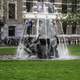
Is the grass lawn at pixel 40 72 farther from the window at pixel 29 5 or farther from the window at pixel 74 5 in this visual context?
the window at pixel 74 5

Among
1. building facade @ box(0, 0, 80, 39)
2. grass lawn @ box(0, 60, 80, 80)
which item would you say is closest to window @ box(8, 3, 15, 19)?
building facade @ box(0, 0, 80, 39)

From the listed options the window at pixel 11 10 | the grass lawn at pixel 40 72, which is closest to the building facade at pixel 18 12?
the window at pixel 11 10

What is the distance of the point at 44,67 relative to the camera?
19172 millimetres

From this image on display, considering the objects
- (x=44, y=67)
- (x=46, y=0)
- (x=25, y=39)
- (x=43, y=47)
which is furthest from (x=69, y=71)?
(x=46, y=0)

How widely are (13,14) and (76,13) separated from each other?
8.57 metres

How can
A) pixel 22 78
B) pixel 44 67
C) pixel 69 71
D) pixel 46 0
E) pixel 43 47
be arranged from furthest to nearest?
pixel 46 0 < pixel 43 47 < pixel 44 67 < pixel 69 71 < pixel 22 78

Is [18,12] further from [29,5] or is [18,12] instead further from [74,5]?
[74,5]

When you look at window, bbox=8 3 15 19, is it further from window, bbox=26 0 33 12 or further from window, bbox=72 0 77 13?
window, bbox=72 0 77 13

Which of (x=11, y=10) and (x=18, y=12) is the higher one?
(x=11, y=10)

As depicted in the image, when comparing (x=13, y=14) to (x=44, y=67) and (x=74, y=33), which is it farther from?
Result: (x=44, y=67)

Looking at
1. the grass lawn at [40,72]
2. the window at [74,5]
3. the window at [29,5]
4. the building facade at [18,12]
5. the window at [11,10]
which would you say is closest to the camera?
the grass lawn at [40,72]

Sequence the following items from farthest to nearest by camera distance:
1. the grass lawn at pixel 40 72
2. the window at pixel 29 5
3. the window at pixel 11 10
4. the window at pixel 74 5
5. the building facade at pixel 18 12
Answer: the window at pixel 74 5, the window at pixel 11 10, the window at pixel 29 5, the building facade at pixel 18 12, the grass lawn at pixel 40 72

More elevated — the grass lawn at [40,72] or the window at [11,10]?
the grass lawn at [40,72]

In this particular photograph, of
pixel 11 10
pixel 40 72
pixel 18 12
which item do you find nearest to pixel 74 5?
pixel 18 12
